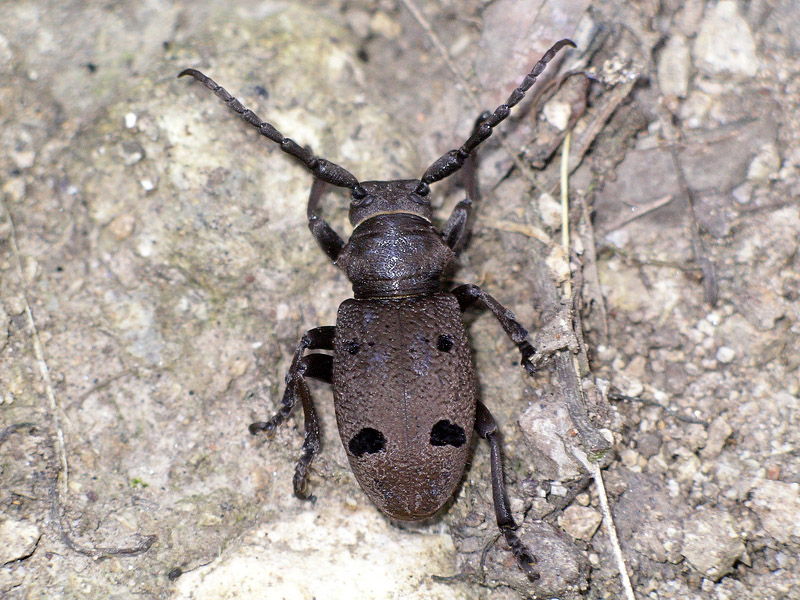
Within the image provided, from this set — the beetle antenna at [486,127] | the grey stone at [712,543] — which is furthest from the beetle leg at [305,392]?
the grey stone at [712,543]

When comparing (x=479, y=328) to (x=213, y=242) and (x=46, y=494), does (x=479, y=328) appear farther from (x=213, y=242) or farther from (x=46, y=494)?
(x=46, y=494)

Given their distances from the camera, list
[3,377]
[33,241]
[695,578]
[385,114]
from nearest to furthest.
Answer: [695,578] → [3,377] → [33,241] → [385,114]

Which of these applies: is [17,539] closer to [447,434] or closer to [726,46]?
[447,434]

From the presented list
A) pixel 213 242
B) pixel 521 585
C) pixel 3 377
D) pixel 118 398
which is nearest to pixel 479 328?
pixel 521 585

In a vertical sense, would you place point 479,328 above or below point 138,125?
below

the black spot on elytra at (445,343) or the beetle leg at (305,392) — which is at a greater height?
the black spot on elytra at (445,343)

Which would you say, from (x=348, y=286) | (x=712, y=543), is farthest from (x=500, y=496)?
→ (x=348, y=286)

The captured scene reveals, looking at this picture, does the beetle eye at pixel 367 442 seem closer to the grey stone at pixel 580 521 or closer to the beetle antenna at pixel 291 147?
the grey stone at pixel 580 521
